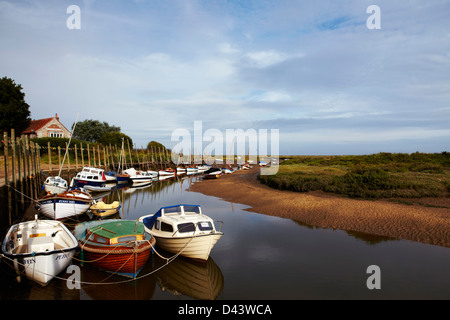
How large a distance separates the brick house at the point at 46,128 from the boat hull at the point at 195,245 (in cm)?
6221

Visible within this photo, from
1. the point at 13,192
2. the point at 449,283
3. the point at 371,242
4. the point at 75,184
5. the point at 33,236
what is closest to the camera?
the point at 449,283

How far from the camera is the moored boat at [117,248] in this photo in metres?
12.6

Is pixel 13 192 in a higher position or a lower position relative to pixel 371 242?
higher

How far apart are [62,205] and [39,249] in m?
10.1

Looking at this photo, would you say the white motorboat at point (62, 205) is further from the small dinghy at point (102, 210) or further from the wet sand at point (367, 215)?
the wet sand at point (367, 215)

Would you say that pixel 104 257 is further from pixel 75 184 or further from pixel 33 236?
pixel 75 184

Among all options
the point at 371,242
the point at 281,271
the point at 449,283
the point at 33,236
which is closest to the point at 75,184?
the point at 33,236

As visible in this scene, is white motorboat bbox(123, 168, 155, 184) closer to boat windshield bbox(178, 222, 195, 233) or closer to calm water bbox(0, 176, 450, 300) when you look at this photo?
calm water bbox(0, 176, 450, 300)

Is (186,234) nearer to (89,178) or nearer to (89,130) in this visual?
(89,178)

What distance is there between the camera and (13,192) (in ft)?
72.5

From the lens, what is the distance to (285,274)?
13.4 meters

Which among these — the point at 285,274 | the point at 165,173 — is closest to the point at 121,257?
the point at 285,274

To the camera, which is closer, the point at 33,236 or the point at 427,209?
the point at 33,236
